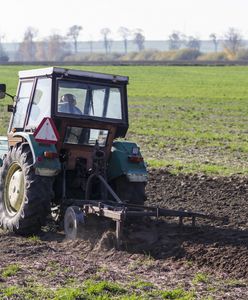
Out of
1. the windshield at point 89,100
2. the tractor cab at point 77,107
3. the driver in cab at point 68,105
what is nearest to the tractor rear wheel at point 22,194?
the tractor cab at point 77,107

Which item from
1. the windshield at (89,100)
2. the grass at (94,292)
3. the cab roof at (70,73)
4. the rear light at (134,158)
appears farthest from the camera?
the rear light at (134,158)

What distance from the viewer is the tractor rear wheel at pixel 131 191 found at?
1043 cm

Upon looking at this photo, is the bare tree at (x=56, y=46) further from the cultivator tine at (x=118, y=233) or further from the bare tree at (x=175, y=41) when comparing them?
the cultivator tine at (x=118, y=233)

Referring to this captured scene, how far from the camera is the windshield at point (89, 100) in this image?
10.2m

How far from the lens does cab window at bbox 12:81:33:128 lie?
422 inches

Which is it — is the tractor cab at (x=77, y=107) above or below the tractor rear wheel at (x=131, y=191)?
above

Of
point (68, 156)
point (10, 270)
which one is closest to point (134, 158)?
point (68, 156)

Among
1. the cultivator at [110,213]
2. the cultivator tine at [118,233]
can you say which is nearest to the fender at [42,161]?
the cultivator at [110,213]

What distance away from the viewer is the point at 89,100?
10477mm

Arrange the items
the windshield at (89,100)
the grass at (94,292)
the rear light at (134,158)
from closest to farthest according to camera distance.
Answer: the grass at (94,292), the windshield at (89,100), the rear light at (134,158)

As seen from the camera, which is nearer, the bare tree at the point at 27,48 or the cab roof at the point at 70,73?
the cab roof at the point at 70,73

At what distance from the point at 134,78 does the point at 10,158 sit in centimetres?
3697

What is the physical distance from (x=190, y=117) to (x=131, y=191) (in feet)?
54.2

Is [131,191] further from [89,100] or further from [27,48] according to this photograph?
[27,48]
